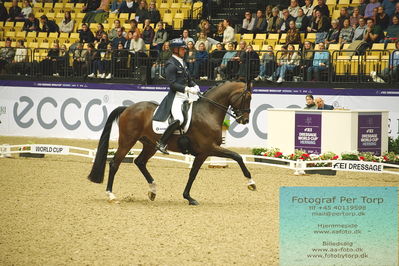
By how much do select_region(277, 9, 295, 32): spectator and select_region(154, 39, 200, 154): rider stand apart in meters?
11.0

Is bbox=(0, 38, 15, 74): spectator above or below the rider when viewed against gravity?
above

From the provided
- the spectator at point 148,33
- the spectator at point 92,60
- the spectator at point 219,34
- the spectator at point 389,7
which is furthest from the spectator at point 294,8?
the spectator at point 92,60

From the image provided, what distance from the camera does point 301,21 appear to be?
22438mm

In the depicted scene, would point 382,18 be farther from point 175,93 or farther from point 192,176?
point 192,176

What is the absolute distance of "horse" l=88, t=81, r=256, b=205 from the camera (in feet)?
40.1

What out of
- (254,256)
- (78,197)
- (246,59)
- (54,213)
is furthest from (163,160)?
(254,256)

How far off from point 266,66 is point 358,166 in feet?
21.1

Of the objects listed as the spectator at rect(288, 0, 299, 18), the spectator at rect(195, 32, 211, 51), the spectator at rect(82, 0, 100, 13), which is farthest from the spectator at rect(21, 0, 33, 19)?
the spectator at rect(288, 0, 299, 18)

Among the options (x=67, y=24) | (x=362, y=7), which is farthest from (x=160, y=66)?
(x=362, y=7)

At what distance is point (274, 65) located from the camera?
21.4m

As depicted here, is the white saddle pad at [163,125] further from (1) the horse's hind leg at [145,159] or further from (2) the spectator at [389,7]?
(2) the spectator at [389,7]

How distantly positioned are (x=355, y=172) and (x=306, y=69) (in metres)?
4.59

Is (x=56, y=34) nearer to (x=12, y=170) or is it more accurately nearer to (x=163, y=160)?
(x=163, y=160)

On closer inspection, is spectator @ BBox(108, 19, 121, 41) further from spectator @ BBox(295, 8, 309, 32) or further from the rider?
the rider
